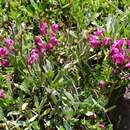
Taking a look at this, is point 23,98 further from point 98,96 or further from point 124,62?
point 124,62

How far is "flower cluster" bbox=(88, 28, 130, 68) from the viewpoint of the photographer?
2613 mm

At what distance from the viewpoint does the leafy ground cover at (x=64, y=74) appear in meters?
2.62

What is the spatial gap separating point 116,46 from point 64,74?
14.4 inches

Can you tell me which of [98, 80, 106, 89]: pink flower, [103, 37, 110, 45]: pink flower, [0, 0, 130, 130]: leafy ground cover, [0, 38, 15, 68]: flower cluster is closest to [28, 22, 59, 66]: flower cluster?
[0, 0, 130, 130]: leafy ground cover

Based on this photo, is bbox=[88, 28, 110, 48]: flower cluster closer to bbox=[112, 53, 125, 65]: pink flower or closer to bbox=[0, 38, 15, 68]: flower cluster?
bbox=[112, 53, 125, 65]: pink flower

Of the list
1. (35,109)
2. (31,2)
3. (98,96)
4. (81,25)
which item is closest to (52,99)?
(35,109)

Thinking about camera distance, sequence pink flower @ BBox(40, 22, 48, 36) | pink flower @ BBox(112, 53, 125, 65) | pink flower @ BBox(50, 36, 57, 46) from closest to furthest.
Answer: pink flower @ BBox(112, 53, 125, 65)
pink flower @ BBox(50, 36, 57, 46)
pink flower @ BBox(40, 22, 48, 36)

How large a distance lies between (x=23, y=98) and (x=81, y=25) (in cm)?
78

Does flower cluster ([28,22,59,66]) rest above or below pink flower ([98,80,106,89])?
above

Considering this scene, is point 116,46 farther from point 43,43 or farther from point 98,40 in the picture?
point 43,43

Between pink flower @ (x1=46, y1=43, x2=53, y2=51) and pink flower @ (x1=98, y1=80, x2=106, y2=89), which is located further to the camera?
pink flower @ (x1=46, y1=43, x2=53, y2=51)

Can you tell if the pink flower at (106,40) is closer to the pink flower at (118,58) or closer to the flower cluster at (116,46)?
the flower cluster at (116,46)

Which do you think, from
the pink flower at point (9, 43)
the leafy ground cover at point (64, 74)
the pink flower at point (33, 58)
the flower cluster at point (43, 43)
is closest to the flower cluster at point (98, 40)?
the leafy ground cover at point (64, 74)

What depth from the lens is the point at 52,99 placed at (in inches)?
104
